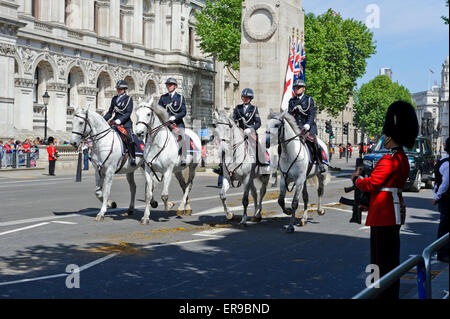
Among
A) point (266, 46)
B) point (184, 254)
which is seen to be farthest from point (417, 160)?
point (184, 254)

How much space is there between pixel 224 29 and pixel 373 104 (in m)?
78.0

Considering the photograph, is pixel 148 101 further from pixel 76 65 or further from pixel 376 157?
pixel 76 65

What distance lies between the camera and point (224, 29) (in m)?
55.8

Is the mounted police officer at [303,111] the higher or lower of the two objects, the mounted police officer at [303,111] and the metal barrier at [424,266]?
the higher

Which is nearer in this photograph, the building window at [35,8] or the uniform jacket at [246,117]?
the uniform jacket at [246,117]

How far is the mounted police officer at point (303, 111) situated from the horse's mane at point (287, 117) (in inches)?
23.4

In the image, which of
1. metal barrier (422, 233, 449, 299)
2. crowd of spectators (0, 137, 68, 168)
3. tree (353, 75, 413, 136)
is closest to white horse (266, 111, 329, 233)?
metal barrier (422, 233, 449, 299)

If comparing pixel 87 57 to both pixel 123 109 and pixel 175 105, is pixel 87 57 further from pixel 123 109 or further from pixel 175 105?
pixel 175 105

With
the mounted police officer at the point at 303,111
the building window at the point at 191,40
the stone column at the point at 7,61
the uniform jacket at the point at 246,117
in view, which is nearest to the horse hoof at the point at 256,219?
the mounted police officer at the point at 303,111

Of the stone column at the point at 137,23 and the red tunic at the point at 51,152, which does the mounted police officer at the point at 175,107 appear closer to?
the red tunic at the point at 51,152

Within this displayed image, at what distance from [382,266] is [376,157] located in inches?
728

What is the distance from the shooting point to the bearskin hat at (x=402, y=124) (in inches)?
239

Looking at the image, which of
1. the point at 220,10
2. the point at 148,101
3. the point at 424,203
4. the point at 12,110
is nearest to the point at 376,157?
the point at 424,203

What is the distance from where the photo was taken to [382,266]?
19.9 feet
